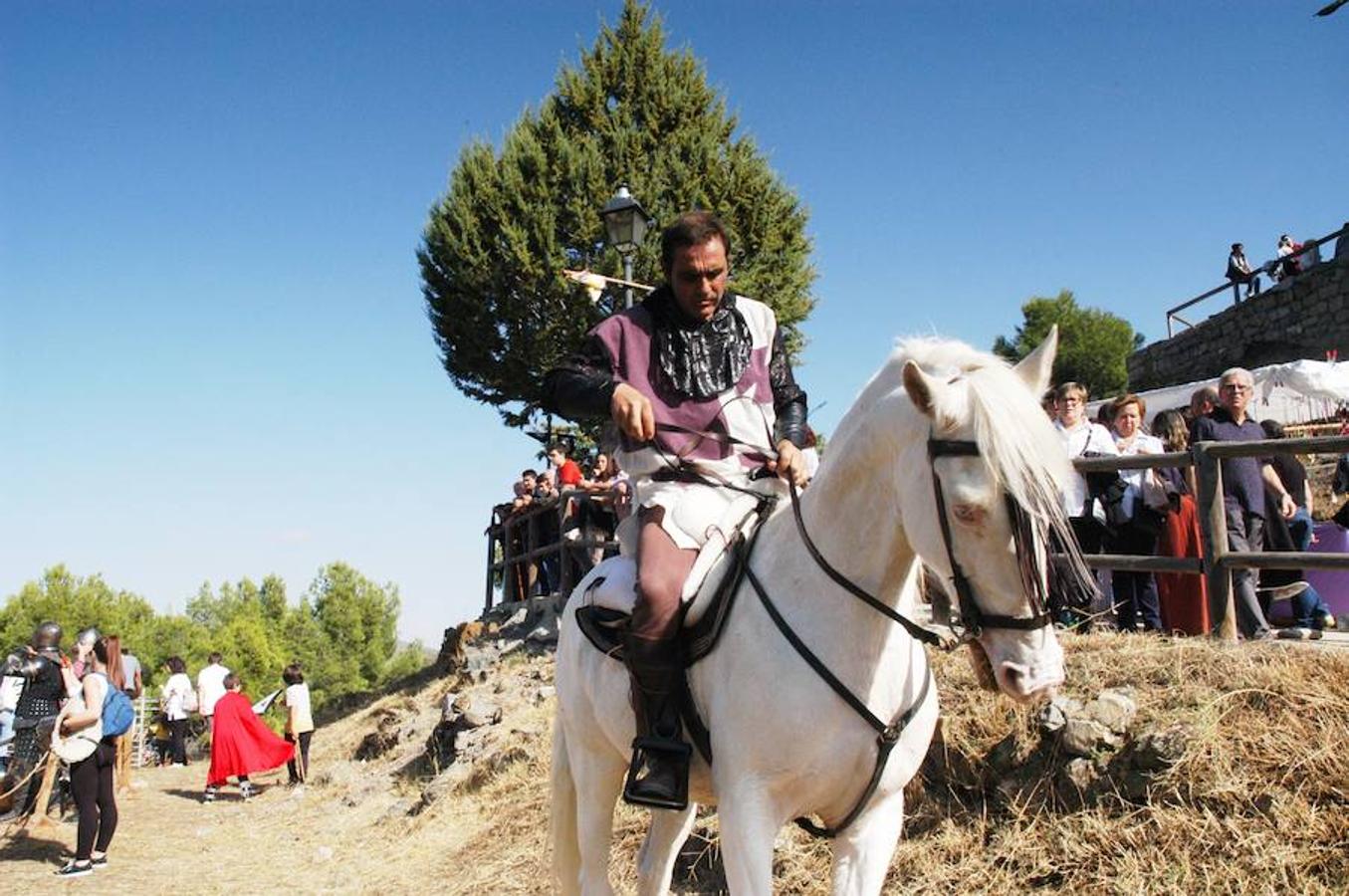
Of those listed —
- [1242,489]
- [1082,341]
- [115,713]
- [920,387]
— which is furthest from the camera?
[1082,341]

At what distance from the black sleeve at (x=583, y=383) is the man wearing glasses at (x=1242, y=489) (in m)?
4.38

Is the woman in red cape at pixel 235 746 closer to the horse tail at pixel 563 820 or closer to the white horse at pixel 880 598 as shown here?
the horse tail at pixel 563 820

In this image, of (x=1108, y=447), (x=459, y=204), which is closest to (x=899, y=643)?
(x=1108, y=447)

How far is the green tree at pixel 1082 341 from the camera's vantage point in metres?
52.8

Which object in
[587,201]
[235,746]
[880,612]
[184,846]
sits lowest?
[184,846]

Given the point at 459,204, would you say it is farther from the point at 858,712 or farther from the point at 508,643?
the point at 858,712

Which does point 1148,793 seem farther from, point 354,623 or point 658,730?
point 354,623

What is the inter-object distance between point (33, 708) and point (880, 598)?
9285 mm

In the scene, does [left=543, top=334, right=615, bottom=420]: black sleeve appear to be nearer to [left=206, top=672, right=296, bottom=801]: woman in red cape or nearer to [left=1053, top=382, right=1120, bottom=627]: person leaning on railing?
[left=1053, top=382, right=1120, bottom=627]: person leaning on railing

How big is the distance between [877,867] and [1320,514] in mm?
12404

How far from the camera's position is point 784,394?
147 inches

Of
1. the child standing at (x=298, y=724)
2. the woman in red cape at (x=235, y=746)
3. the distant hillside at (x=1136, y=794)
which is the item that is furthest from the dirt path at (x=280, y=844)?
the distant hillside at (x=1136, y=794)

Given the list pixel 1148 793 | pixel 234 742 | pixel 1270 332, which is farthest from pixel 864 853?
pixel 1270 332

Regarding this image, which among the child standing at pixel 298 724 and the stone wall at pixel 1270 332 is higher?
the stone wall at pixel 1270 332
